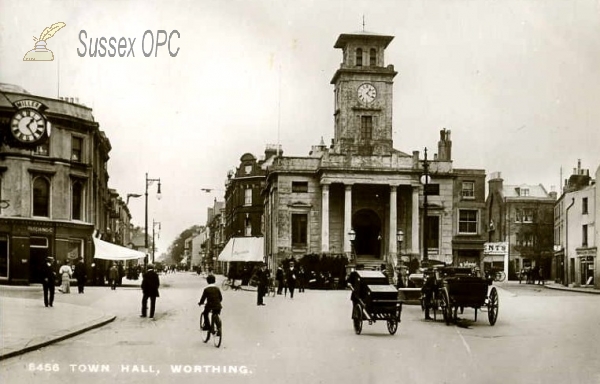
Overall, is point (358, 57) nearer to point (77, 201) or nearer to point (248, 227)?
point (77, 201)

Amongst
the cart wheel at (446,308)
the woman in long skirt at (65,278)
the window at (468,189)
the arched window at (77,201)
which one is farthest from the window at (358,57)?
the cart wheel at (446,308)

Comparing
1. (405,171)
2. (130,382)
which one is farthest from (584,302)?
(405,171)

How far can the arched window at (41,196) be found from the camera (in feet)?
106

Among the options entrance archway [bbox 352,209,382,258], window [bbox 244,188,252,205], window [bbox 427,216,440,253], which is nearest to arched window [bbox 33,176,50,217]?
window [bbox 427,216,440,253]

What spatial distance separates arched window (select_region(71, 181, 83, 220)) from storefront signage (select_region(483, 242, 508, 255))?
89.6ft

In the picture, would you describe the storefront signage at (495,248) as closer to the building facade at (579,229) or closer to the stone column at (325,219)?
the building facade at (579,229)

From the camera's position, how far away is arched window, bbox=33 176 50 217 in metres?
32.2

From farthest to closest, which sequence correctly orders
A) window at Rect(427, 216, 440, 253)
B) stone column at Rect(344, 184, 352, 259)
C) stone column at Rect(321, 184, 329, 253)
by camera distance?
stone column at Rect(321, 184, 329, 253), stone column at Rect(344, 184, 352, 259), window at Rect(427, 216, 440, 253)

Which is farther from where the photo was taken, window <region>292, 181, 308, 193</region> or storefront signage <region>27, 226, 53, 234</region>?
window <region>292, 181, 308, 193</region>

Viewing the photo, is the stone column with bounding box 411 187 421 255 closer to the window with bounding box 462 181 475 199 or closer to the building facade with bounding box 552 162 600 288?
the building facade with bounding box 552 162 600 288

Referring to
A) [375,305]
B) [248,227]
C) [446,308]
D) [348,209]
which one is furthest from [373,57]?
[375,305]

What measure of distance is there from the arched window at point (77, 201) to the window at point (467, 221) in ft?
75.9

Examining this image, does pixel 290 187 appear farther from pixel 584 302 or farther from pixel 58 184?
pixel 584 302

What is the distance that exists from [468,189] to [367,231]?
1916cm
